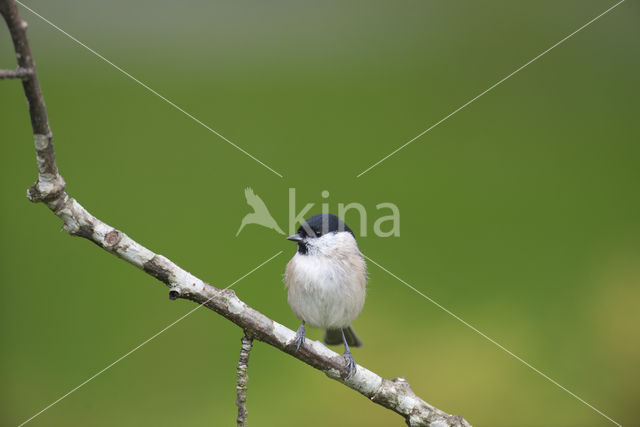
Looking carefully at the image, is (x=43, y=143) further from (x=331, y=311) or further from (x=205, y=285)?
(x=331, y=311)

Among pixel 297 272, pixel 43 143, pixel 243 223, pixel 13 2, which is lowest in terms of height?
pixel 243 223

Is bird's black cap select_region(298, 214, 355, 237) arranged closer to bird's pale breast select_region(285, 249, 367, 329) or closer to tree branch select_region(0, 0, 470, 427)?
bird's pale breast select_region(285, 249, 367, 329)

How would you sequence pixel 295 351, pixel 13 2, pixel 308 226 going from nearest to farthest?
pixel 13 2, pixel 295 351, pixel 308 226

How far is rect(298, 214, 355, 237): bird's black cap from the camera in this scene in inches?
71.9

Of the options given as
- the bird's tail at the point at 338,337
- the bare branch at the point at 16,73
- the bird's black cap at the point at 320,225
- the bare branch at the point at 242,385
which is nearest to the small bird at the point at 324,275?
the bird's black cap at the point at 320,225

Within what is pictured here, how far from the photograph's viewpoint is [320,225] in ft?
6.02

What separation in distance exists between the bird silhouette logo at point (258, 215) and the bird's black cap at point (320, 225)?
0.43m

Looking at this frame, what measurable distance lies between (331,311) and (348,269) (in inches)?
6.4

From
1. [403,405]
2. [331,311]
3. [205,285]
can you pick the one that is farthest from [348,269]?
[205,285]

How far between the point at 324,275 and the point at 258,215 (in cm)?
62

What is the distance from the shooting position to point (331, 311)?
187 centimetres

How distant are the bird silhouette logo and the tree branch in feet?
3.07

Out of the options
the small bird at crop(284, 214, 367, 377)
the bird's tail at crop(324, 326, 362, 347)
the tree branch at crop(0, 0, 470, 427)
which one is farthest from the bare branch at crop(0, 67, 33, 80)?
the bird's tail at crop(324, 326, 362, 347)

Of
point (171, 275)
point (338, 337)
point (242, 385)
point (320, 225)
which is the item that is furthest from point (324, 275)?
point (171, 275)
